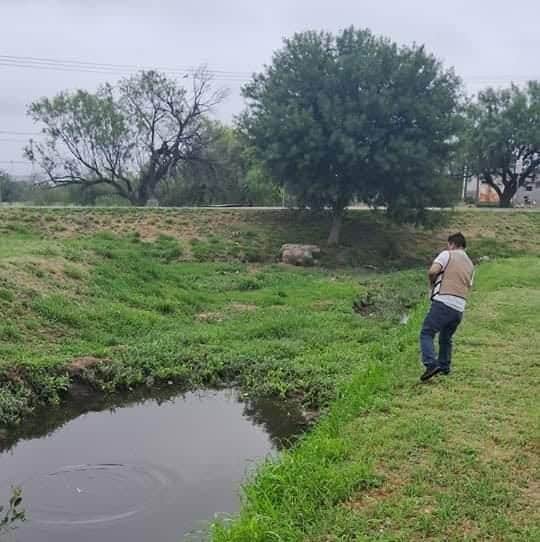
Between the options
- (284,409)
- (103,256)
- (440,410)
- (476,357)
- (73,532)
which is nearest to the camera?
(73,532)

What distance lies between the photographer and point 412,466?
5758 millimetres

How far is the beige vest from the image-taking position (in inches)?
317

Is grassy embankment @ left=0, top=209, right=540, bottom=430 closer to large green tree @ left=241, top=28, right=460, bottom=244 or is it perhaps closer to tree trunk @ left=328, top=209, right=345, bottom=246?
tree trunk @ left=328, top=209, right=345, bottom=246

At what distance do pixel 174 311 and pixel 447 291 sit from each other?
781 cm

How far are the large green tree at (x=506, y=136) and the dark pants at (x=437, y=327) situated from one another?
37.5m

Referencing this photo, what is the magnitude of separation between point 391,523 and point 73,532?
264 cm

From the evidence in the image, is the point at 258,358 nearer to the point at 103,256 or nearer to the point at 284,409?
the point at 284,409

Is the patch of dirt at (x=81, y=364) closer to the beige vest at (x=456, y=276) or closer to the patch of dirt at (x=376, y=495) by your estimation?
the beige vest at (x=456, y=276)

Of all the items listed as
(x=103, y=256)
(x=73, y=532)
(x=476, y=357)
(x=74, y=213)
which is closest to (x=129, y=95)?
(x=74, y=213)

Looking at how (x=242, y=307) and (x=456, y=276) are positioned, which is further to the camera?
(x=242, y=307)

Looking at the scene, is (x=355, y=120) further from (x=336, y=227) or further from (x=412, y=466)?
(x=412, y=466)

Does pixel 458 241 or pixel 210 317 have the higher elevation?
pixel 458 241

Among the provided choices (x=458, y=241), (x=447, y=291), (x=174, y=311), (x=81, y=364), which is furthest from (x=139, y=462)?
(x=174, y=311)

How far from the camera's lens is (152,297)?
15062mm
